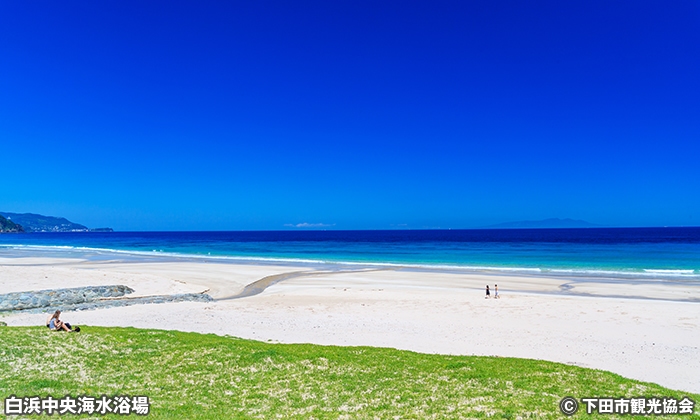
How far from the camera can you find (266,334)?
1780 centimetres

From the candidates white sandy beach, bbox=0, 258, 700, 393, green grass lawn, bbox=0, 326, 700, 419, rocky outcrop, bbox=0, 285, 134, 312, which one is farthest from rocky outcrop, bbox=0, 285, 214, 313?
green grass lawn, bbox=0, 326, 700, 419

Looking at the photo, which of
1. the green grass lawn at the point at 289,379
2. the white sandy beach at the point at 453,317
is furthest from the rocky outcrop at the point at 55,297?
the green grass lawn at the point at 289,379

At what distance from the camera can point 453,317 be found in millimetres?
21562

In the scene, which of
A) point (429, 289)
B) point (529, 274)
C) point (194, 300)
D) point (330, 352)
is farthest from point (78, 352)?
point (529, 274)

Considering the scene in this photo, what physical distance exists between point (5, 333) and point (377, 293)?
22273 millimetres

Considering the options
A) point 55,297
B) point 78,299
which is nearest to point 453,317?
point 78,299

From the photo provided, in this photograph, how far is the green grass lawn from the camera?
899 cm

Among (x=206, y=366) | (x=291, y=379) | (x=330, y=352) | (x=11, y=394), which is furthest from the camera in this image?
(x=330, y=352)

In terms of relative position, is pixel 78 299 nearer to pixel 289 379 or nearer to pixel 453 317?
pixel 289 379

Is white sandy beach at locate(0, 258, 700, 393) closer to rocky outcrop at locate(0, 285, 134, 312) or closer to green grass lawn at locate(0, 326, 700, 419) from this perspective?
rocky outcrop at locate(0, 285, 134, 312)

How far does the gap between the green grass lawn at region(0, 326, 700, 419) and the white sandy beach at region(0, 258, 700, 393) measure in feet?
10.8

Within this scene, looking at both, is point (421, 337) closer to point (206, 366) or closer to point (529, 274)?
point (206, 366)

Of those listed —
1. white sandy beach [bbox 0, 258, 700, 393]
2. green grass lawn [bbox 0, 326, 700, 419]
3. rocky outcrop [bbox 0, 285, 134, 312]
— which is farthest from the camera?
rocky outcrop [bbox 0, 285, 134, 312]

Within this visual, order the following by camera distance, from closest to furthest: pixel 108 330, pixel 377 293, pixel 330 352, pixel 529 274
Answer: pixel 330 352
pixel 108 330
pixel 377 293
pixel 529 274
